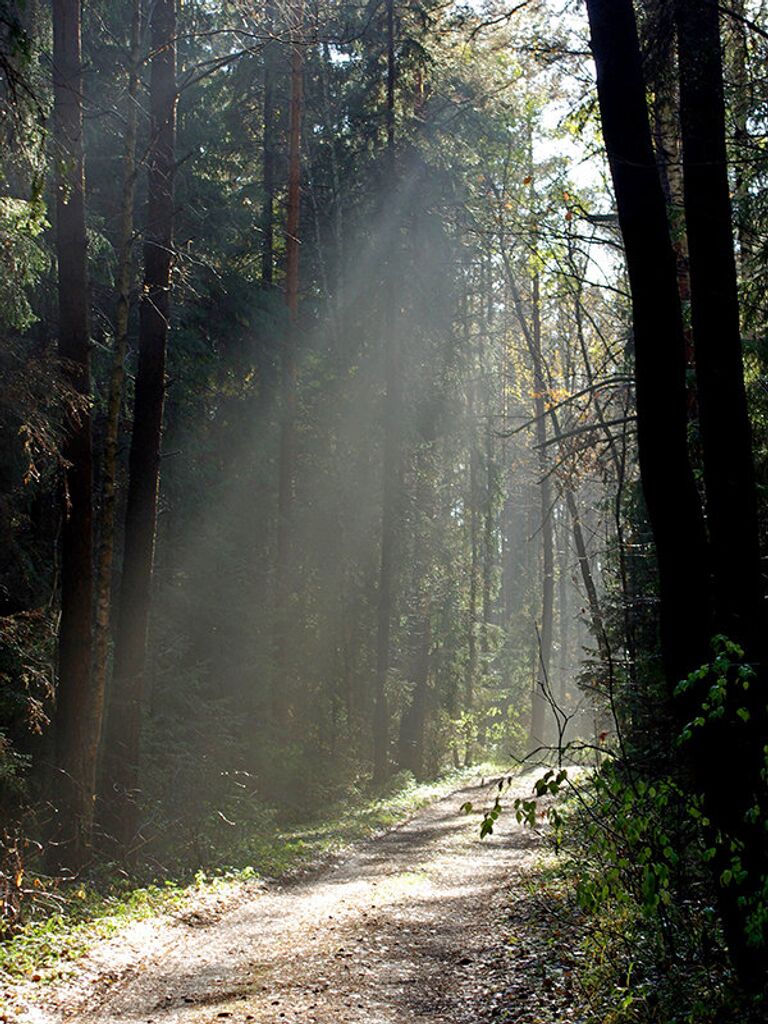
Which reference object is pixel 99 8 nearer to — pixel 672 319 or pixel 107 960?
pixel 672 319

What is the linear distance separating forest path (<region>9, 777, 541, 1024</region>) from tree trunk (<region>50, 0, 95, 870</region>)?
2.08 m

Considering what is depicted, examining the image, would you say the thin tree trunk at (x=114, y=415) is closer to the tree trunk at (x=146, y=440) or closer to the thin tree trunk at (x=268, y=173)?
the tree trunk at (x=146, y=440)

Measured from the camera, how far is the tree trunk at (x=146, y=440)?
12.3 meters

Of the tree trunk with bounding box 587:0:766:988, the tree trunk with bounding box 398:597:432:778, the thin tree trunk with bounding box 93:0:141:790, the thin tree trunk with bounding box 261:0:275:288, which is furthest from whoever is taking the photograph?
the tree trunk with bounding box 398:597:432:778

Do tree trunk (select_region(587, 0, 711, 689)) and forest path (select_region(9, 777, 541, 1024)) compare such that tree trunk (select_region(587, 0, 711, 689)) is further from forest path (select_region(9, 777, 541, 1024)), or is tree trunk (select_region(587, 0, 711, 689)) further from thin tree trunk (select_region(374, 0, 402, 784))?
thin tree trunk (select_region(374, 0, 402, 784))

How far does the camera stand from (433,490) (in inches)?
1009

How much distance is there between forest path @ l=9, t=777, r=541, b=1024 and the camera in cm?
650

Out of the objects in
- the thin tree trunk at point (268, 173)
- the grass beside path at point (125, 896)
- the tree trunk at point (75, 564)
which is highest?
the thin tree trunk at point (268, 173)

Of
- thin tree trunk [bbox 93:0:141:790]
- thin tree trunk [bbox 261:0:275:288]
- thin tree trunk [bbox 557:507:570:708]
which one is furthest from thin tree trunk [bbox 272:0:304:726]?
thin tree trunk [bbox 557:507:570:708]

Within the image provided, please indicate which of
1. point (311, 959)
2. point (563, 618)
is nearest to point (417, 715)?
point (311, 959)

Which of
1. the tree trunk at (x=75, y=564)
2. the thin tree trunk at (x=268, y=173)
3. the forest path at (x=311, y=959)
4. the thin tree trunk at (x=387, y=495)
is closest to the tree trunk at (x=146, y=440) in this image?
the tree trunk at (x=75, y=564)

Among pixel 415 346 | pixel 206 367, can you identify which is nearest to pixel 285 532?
pixel 206 367

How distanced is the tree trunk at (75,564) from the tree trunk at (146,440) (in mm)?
1125

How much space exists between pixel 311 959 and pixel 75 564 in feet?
17.2
